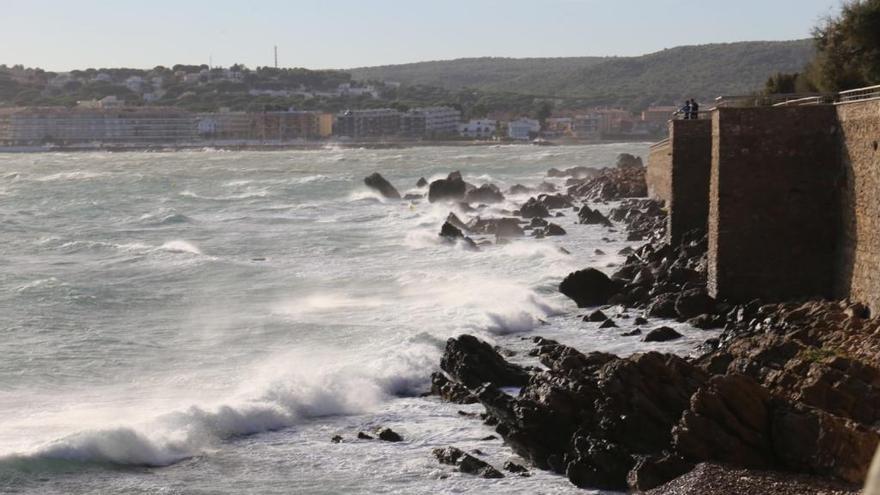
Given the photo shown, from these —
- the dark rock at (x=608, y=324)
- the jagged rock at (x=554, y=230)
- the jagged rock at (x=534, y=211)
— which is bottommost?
the jagged rock at (x=534, y=211)

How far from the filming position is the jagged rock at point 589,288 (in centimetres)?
2223

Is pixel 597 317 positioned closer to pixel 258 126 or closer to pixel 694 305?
pixel 694 305

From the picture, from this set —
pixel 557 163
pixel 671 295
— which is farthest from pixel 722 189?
pixel 557 163

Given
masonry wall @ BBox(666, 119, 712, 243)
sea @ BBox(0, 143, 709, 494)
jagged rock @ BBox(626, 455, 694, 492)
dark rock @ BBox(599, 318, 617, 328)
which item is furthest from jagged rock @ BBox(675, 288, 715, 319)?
jagged rock @ BBox(626, 455, 694, 492)

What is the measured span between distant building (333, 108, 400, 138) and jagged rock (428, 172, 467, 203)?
119022 mm

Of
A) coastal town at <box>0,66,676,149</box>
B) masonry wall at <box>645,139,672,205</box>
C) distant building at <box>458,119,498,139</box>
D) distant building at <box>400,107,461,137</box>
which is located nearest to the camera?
masonry wall at <box>645,139,672,205</box>

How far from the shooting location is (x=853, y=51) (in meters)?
27.3

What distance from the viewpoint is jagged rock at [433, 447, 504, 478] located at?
40.6 feet

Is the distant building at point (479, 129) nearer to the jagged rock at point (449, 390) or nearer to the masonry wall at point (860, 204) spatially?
the masonry wall at point (860, 204)

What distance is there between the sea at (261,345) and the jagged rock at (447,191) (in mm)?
8890

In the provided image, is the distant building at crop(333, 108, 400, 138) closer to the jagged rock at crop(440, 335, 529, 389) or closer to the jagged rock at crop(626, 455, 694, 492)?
the jagged rock at crop(440, 335, 529, 389)

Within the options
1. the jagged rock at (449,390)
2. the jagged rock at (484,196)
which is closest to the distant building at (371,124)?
the jagged rock at (484,196)

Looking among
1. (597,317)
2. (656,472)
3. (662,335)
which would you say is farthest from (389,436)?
(597,317)

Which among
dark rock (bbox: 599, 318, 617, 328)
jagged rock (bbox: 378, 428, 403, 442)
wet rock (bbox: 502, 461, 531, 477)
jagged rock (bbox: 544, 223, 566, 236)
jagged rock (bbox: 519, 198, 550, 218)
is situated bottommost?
jagged rock (bbox: 519, 198, 550, 218)
